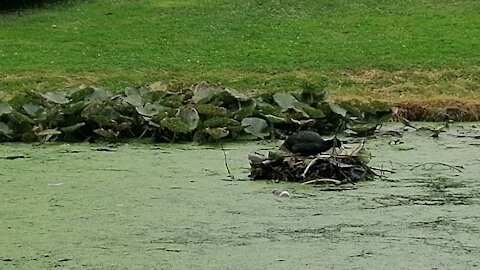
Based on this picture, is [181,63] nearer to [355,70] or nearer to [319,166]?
[355,70]

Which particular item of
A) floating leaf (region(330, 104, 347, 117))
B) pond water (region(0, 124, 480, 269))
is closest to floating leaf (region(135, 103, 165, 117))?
pond water (region(0, 124, 480, 269))

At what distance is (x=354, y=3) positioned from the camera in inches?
620

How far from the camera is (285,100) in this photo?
687cm

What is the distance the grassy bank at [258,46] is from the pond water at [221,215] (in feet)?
10.5

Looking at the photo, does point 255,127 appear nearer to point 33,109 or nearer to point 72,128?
point 72,128

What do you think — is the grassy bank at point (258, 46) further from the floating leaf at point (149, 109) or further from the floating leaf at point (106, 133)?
the floating leaf at point (106, 133)

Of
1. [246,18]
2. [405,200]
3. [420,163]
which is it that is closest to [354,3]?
[246,18]

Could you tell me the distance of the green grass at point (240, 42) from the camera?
1042cm

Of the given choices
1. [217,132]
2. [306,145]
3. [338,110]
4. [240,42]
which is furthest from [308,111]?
[240,42]

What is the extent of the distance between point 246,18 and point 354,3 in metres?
1.98

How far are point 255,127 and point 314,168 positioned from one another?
60.2 inches

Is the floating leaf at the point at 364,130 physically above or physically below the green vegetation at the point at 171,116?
below

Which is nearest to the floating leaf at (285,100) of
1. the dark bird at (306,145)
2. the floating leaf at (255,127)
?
the floating leaf at (255,127)

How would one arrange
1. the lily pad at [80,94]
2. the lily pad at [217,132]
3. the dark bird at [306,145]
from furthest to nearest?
1. the lily pad at [80,94]
2. the lily pad at [217,132]
3. the dark bird at [306,145]
